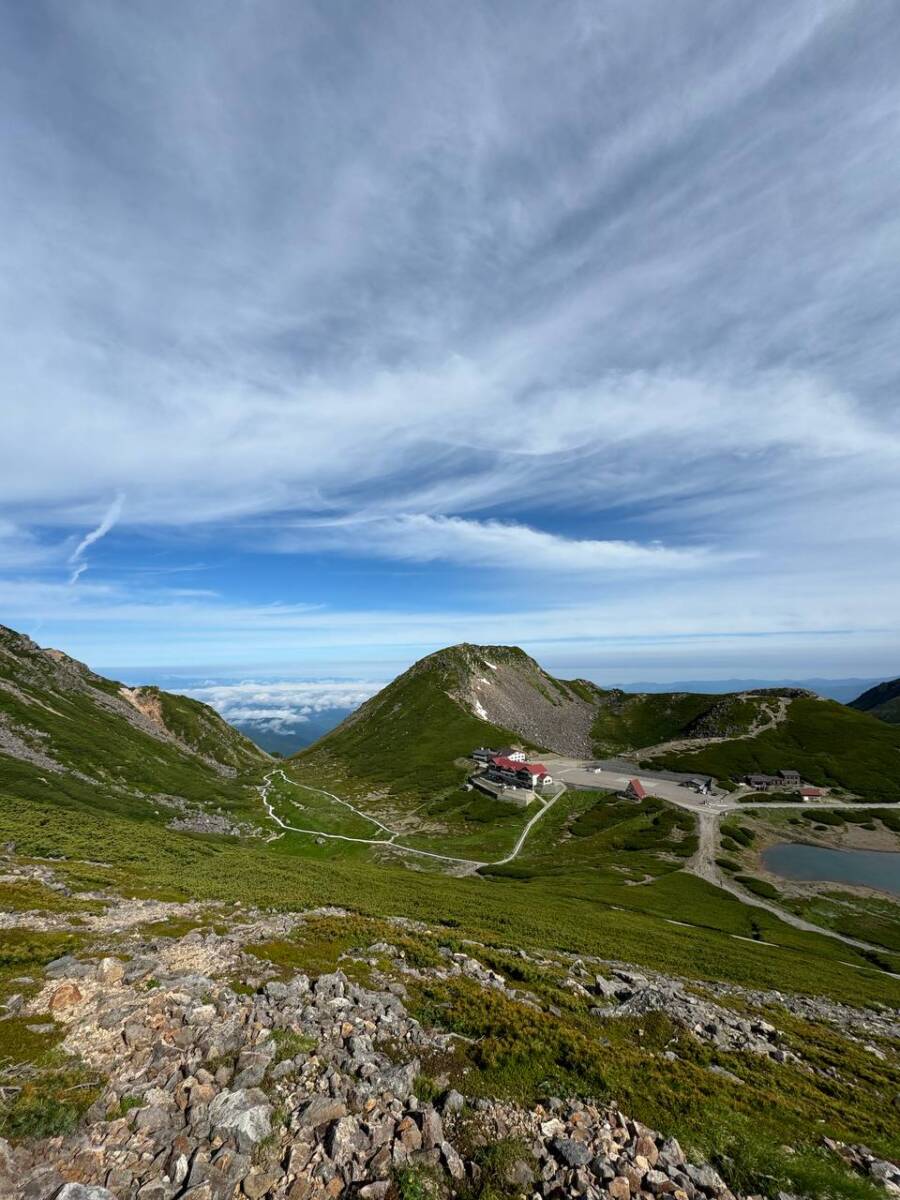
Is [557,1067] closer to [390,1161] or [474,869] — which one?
[390,1161]

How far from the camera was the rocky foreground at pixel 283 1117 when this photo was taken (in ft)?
38.8

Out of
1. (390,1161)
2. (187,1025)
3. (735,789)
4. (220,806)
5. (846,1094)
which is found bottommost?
(735,789)

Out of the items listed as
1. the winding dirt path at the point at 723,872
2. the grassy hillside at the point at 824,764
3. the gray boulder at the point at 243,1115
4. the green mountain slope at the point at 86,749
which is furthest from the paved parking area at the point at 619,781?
the gray boulder at the point at 243,1115

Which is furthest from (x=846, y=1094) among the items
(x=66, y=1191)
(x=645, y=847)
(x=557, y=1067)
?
(x=645, y=847)

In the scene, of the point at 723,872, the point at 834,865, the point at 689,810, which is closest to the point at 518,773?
the point at 689,810

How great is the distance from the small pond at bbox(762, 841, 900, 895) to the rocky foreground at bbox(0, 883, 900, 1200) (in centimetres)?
10798

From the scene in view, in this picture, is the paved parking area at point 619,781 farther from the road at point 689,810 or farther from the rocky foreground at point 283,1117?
the rocky foreground at point 283,1117

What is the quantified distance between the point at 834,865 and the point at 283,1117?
431 feet

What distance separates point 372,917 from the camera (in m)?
39.2

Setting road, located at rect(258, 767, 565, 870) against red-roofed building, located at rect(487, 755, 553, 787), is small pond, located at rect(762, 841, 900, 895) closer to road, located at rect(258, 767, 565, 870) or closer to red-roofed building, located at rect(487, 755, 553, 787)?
road, located at rect(258, 767, 565, 870)

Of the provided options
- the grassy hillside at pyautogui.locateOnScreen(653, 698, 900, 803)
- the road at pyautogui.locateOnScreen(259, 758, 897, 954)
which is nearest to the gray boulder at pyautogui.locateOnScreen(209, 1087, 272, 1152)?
the road at pyautogui.locateOnScreen(259, 758, 897, 954)

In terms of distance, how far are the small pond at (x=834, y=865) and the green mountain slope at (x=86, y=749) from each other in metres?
130

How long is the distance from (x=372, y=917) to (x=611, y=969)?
58.3 feet

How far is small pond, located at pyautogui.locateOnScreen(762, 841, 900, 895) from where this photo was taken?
319 feet
